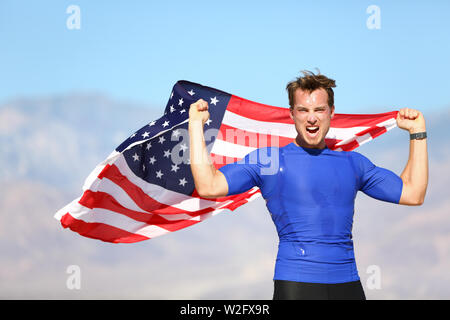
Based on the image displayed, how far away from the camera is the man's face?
3846 millimetres

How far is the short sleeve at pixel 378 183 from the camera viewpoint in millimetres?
4039

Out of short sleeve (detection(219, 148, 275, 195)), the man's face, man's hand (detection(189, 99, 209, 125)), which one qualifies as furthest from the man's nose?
man's hand (detection(189, 99, 209, 125))

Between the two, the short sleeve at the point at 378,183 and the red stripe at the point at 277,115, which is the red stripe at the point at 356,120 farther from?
the short sleeve at the point at 378,183

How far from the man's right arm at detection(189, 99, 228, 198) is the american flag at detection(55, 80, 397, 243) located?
2034 millimetres

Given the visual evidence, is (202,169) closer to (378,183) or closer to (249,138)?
(378,183)

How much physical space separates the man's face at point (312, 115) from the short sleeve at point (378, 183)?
1.32 feet

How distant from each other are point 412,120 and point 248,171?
1469mm

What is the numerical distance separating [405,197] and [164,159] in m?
2.84

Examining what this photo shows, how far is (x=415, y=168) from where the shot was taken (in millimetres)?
4062

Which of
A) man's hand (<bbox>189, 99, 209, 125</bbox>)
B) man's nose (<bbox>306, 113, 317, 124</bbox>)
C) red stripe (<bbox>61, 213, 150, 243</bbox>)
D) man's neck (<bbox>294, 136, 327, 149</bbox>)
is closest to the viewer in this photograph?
man's hand (<bbox>189, 99, 209, 125</bbox>)

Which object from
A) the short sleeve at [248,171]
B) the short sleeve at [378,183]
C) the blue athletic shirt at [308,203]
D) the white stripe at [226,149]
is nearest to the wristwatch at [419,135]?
the short sleeve at [378,183]

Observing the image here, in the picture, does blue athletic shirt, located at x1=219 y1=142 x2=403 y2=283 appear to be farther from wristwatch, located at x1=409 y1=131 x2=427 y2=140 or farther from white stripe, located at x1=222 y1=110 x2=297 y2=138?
white stripe, located at x1=222 y1=110 x2=297 y2=138

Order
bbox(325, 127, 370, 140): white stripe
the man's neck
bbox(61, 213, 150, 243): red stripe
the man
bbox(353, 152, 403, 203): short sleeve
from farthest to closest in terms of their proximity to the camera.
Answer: bbox(325, 127, 370, 140): white stripe → bbox(61, 213, 150, 243): red stripe → bbox(353, 152, 403, 203): short sleeve → the man's neck → the man

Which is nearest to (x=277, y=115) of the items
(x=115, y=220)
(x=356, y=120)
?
(x=356, y=120)
